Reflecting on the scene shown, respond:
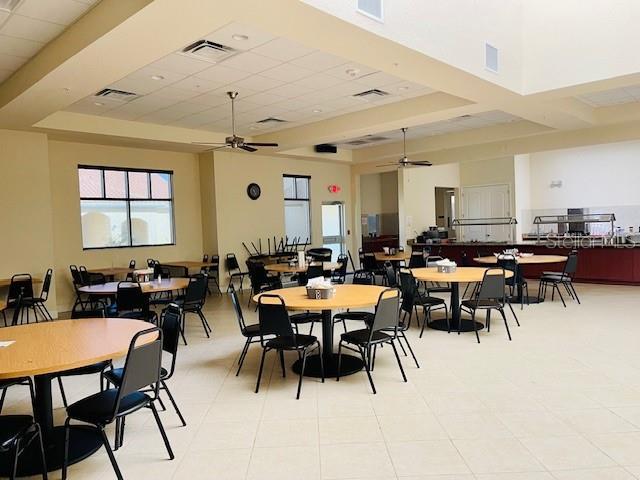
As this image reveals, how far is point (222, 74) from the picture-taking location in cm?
578

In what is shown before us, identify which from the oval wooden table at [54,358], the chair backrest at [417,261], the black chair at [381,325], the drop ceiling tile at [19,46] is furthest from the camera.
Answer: the chair backrest at [417,261]

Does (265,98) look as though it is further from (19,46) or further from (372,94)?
(19,46)

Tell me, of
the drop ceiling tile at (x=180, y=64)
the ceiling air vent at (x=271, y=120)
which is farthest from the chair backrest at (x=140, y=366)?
the ceiling air vent at (x=271, y=120)

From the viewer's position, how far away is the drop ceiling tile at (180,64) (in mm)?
5207

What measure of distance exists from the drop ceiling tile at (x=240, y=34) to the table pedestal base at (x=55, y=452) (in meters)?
3.56

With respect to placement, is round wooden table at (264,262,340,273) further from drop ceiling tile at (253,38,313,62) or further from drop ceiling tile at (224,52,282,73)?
drop ceiling tile at (253,38,313,62)

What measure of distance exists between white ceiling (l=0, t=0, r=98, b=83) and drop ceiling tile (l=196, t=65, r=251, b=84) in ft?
5.39

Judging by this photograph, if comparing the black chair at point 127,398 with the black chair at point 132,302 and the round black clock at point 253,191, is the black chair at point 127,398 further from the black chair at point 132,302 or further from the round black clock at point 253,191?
the round black clock at point 253,191

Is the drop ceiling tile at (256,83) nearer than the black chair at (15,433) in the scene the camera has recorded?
No

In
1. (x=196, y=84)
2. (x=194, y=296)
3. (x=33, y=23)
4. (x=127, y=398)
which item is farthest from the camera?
(x=196, y=84)

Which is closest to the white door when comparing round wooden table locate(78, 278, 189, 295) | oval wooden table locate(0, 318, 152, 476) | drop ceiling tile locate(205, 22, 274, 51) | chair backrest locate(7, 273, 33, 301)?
round wooden table locate(78, 278, 189, 295)

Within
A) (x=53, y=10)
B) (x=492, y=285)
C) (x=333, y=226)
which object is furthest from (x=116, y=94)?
(x=333, y=226)

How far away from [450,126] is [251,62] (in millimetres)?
5338

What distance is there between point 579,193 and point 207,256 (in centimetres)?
1024
